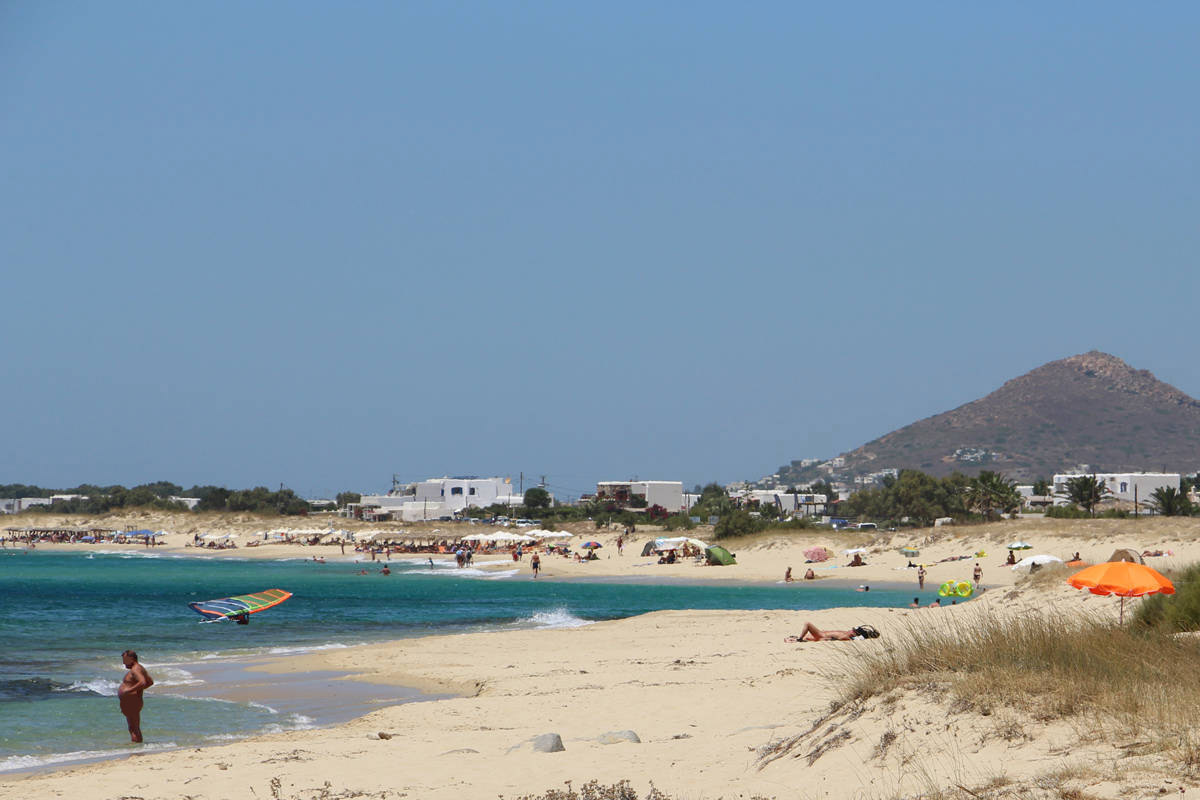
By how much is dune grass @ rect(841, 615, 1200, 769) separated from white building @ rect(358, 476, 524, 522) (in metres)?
139

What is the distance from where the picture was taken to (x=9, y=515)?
164625mm

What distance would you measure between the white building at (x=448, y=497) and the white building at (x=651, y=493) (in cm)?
1363

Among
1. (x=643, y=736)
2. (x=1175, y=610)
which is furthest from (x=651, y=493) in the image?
(x=643, y=736)

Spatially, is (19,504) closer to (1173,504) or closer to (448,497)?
(448,497)

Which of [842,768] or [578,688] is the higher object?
[842,768]

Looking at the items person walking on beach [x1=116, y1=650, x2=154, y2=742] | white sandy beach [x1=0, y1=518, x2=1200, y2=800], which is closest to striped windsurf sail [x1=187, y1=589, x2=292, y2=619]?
white sandy beach [x1=0, y1=518, x2=1200, y2=800]

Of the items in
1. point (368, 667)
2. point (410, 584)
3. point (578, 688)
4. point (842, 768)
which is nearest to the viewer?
point (842, 768)

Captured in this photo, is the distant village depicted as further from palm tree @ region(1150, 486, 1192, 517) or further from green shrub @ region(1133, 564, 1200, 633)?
green shrub @ region(1133, 564, 1200, 633)

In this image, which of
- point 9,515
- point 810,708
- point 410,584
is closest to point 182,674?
point 810,708

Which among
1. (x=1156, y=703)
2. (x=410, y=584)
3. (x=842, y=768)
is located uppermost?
(x=1156, y=703)

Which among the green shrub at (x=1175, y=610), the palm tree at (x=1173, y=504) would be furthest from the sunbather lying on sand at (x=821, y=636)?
the palm tree at (x=1173, y=504)

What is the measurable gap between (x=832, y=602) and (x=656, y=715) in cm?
2788

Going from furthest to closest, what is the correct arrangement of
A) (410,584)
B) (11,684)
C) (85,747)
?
(410,584)
(11,684)
(85,747)

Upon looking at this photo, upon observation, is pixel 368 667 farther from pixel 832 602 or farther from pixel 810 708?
pixel 832 602
